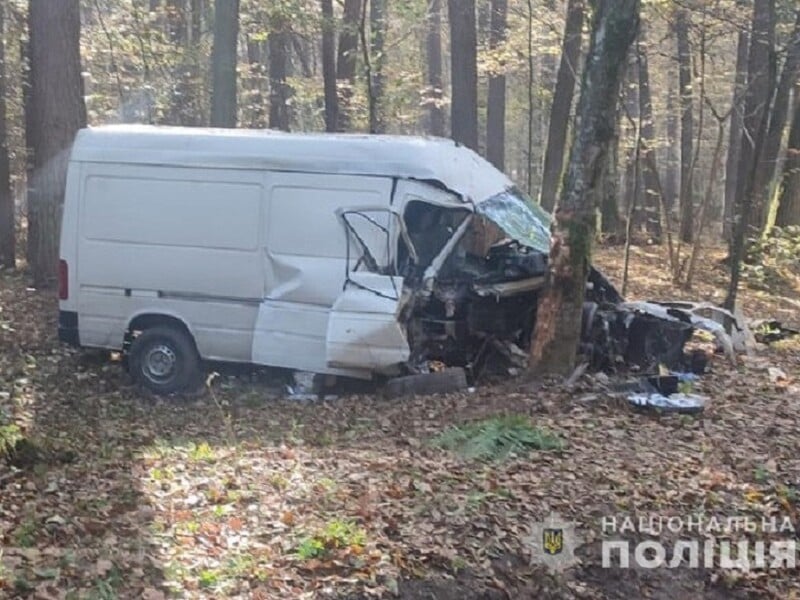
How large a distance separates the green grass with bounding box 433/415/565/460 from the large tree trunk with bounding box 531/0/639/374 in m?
1.52

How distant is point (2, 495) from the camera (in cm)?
573

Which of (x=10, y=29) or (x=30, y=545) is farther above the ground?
(x=10, y=29)

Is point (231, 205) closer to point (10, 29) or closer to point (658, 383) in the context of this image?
point (658, 383)

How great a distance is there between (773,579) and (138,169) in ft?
23.8

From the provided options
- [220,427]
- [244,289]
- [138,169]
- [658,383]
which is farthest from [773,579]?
[138,169]

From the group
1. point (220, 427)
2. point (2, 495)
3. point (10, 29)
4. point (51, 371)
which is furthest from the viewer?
point (10, 29)

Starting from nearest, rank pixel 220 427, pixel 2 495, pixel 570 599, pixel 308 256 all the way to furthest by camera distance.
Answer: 1. pixel 570 599
2. pixel 2 495
3. pixel 220 427
4. pixel 308 256

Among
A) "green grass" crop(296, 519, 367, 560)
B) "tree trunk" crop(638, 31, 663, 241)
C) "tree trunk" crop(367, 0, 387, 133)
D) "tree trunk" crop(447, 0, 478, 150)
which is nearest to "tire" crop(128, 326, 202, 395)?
"green grass" crop(296, 519, 367, 560)

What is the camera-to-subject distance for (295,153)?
958cm

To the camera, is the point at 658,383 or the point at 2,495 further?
the point at 658,383

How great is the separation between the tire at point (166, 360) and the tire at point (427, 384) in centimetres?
221

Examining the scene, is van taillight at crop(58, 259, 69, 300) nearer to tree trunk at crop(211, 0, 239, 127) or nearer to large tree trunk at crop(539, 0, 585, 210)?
tree trunk at crop(211, 0, 239, 127)

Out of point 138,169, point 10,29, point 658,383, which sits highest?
point 10,29

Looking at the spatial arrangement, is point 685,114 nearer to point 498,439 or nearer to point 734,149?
point 734,149
